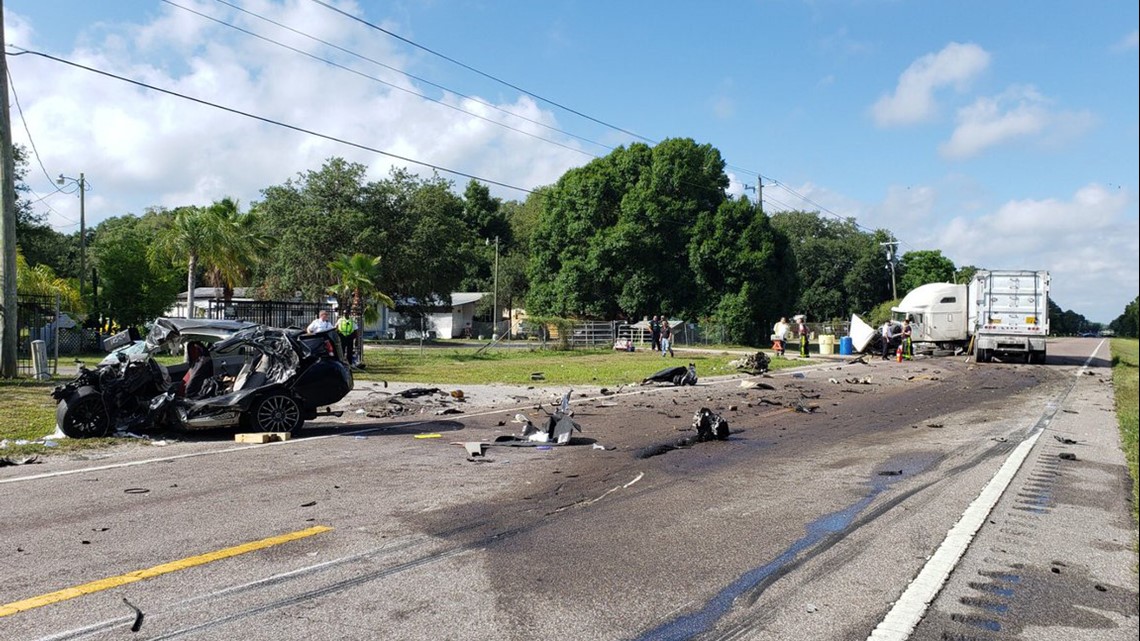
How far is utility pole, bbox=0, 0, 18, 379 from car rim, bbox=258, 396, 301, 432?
10714 millimetres

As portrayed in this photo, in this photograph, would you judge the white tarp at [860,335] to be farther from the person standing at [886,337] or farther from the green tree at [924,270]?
the green tree at [924,270]

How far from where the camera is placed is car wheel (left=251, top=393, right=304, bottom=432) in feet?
36.6

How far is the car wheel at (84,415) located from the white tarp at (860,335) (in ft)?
103

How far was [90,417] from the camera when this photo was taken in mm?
10906

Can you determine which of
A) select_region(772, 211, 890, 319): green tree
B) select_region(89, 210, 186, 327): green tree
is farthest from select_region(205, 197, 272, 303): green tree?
select_region(772, 211, 890, 319): green tree

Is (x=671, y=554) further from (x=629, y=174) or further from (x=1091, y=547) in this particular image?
(x=629, y=174)

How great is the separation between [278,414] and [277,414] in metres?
0.01

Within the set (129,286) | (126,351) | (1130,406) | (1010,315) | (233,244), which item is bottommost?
(1130,406)

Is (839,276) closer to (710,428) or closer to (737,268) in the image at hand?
(737,268)

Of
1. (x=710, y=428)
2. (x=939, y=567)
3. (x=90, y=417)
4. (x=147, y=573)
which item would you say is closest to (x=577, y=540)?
(x=939, y=567)

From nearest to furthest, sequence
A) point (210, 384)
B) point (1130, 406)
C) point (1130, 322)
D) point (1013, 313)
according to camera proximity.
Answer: point (1130, 322)
point (1130, 406)
point (210, 384)
point (1013, 313)

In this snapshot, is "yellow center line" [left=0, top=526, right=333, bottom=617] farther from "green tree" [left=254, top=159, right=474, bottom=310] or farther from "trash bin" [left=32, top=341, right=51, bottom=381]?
"green tree" [left=254, top=159, right=474, bottom=310]

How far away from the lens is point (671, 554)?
5.70 metres

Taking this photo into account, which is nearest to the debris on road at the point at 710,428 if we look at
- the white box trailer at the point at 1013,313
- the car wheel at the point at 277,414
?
the car wheel at the point at 277,414
